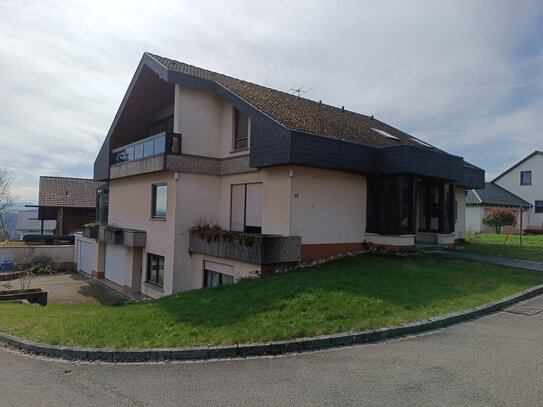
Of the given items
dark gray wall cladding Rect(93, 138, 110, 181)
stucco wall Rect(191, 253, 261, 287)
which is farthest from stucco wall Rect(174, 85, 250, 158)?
dark gray wall cladding Rect(93, 138, 110, 181)

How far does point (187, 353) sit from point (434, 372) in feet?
11.9

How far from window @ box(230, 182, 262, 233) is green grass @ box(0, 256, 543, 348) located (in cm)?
359

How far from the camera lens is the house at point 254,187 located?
13078 mm

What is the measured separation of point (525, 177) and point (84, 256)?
42146 mm

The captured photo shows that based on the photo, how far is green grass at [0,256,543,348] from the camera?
7.17 meters

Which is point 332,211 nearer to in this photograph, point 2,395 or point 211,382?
point 211,382

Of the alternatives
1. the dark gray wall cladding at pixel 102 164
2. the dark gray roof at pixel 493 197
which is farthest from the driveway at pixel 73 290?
the dark gray roof at pixel 493 197

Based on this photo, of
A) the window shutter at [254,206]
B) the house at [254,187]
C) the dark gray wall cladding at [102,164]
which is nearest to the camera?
the house at [254,187]

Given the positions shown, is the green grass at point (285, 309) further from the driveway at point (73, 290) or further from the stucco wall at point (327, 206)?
the driveway at point (73, 290)

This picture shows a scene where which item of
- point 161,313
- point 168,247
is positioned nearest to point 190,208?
point 168,247

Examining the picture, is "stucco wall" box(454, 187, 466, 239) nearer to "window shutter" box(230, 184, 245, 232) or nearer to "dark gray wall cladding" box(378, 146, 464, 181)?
"dark gray wall cladding" box(378, 146, 464, 181)

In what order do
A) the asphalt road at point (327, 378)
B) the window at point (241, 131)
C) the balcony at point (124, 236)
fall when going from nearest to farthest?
1. the asphalt road at point (327, 378)
2. the window at point (241, 131)
3. the balcony at point (124, 236)

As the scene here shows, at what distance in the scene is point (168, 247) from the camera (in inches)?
613

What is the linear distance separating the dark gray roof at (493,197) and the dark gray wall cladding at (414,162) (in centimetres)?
2373
